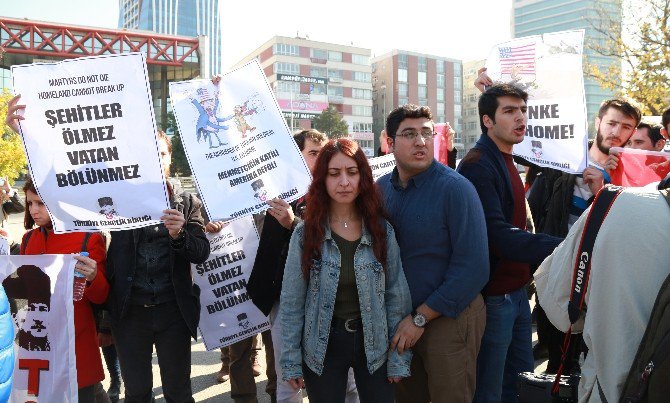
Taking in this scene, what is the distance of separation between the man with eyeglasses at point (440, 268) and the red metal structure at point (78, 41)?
3921 centimetres

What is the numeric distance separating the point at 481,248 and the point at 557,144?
129 cm

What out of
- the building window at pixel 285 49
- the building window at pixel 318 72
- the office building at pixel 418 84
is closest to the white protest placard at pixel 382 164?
the building window at pixel 285 49

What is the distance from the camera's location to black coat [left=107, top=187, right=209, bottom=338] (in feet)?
10.6

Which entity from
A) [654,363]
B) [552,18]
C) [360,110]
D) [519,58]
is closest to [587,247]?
[654,363]

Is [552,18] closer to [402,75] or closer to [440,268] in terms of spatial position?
[402,75]

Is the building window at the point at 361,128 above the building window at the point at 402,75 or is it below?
below

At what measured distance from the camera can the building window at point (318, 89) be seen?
83.9 metres

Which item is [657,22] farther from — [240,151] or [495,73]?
[240,151]

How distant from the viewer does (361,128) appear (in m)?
89.4

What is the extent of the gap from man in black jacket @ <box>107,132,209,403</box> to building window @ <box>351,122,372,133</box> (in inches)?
3341

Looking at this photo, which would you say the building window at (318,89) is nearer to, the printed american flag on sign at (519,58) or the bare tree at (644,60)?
the bare tree at (644,60)

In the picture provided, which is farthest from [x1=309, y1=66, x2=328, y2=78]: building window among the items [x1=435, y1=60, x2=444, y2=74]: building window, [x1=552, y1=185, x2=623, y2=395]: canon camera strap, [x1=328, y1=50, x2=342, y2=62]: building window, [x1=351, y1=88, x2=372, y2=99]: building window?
[x1=552, y1=185, x2=623, y2=395]: canon camera strap

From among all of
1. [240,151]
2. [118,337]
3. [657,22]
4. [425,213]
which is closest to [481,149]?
[425,213]

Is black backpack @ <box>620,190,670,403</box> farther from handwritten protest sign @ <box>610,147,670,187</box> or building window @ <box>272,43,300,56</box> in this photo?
building window @ <box>272,43,300,56</box>
